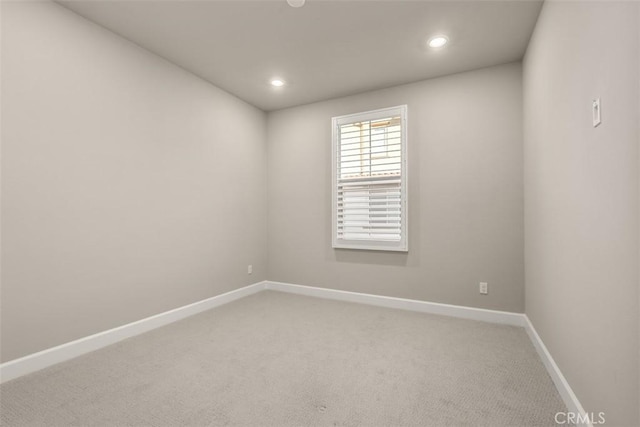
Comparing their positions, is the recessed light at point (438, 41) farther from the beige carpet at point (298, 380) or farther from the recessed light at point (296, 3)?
the beige carpet at point (298, 380)

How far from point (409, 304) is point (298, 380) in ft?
6.10

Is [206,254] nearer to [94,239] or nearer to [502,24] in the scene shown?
[94,239]

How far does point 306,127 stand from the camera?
161 inches

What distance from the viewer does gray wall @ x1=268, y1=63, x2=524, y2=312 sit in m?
3.01

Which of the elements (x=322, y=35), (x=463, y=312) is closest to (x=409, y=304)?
(x=463, y=312)

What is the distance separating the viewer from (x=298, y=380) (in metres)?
1.94

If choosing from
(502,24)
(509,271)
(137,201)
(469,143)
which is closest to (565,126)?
(502,24)

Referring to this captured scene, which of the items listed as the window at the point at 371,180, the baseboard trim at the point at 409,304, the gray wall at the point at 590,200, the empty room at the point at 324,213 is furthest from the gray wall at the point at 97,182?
the gray wall at the point at 590,200

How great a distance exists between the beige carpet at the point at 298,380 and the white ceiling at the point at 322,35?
8.33ft

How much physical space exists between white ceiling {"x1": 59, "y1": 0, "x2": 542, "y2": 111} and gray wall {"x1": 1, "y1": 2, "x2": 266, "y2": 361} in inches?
13.2

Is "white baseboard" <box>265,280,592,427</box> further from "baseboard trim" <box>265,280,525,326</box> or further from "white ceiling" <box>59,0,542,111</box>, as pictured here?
"white ceiling" <box>59,0,542,111</box>

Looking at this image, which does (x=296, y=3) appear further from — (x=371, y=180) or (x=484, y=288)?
(x=484, y=288)

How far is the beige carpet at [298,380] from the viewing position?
1.60m

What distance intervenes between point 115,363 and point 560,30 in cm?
357
